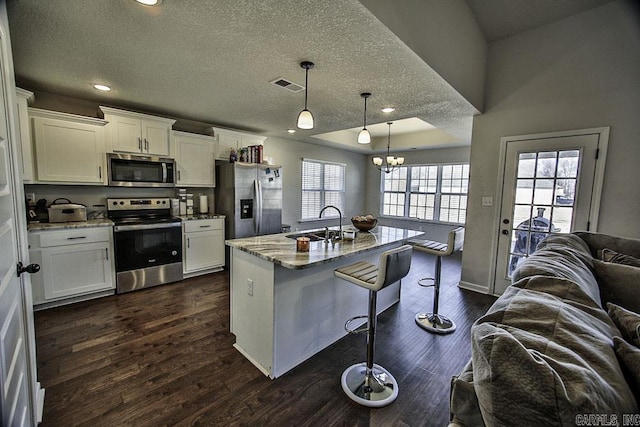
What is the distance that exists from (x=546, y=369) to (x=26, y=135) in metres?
4.44

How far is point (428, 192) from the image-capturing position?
687 centimetres

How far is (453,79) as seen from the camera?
2.78m

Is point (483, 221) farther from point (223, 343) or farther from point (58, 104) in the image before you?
point (58, 104)

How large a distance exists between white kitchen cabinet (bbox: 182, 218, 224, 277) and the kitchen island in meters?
1.89

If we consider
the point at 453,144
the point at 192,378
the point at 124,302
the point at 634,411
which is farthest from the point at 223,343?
the point at 453,144

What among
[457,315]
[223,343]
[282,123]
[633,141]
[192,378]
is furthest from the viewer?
[282,123]

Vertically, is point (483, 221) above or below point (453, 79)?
below

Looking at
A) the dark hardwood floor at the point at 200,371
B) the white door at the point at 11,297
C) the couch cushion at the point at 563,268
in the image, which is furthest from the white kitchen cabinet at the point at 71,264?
the couch cushion at the point at 563,268

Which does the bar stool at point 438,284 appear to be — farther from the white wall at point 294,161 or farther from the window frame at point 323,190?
the window frame at point 323,190

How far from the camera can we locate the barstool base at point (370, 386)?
71.2 inches

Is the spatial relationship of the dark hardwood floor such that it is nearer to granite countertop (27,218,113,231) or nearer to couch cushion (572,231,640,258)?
granite countertop (27,218,113,231)

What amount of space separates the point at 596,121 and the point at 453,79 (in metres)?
1.67

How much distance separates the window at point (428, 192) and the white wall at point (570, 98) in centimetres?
262

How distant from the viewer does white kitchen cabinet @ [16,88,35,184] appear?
2729 mm
